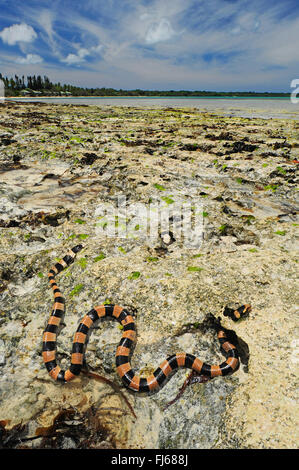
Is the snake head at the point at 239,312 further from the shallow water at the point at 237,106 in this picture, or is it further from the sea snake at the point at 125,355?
the shallow water at the point at 237,106

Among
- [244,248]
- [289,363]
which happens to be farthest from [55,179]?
[289,363]

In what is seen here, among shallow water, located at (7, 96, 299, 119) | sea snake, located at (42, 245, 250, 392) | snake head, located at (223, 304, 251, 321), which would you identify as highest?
shallow water, located at (7, 96, 299, 119)

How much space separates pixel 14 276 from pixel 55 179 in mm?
3868

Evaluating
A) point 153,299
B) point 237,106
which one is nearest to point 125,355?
point 153,299

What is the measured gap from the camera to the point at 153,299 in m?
3.53

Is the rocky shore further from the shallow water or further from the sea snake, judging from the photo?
the shallow water

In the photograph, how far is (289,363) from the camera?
262 cm

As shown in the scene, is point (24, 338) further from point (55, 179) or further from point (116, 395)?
point (55, 179)

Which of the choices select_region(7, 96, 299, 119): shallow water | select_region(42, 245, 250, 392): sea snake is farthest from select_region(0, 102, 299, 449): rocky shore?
select_region(7, 96, 299, 119): shallow water

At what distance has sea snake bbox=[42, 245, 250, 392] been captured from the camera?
2.81 meters

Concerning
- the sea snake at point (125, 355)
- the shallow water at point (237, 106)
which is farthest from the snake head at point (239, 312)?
the shallow water at point (237, 106)

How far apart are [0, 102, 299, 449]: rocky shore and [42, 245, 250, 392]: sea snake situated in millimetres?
94

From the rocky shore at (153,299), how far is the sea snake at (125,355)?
9 centimetres

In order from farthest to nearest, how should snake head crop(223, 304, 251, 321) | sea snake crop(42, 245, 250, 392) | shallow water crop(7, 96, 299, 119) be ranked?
shallow water crop(7, 96, 299, 119) → snake head crop(223, 304, 251, 321) → sea snake crop(42, 245, 250, 392)
